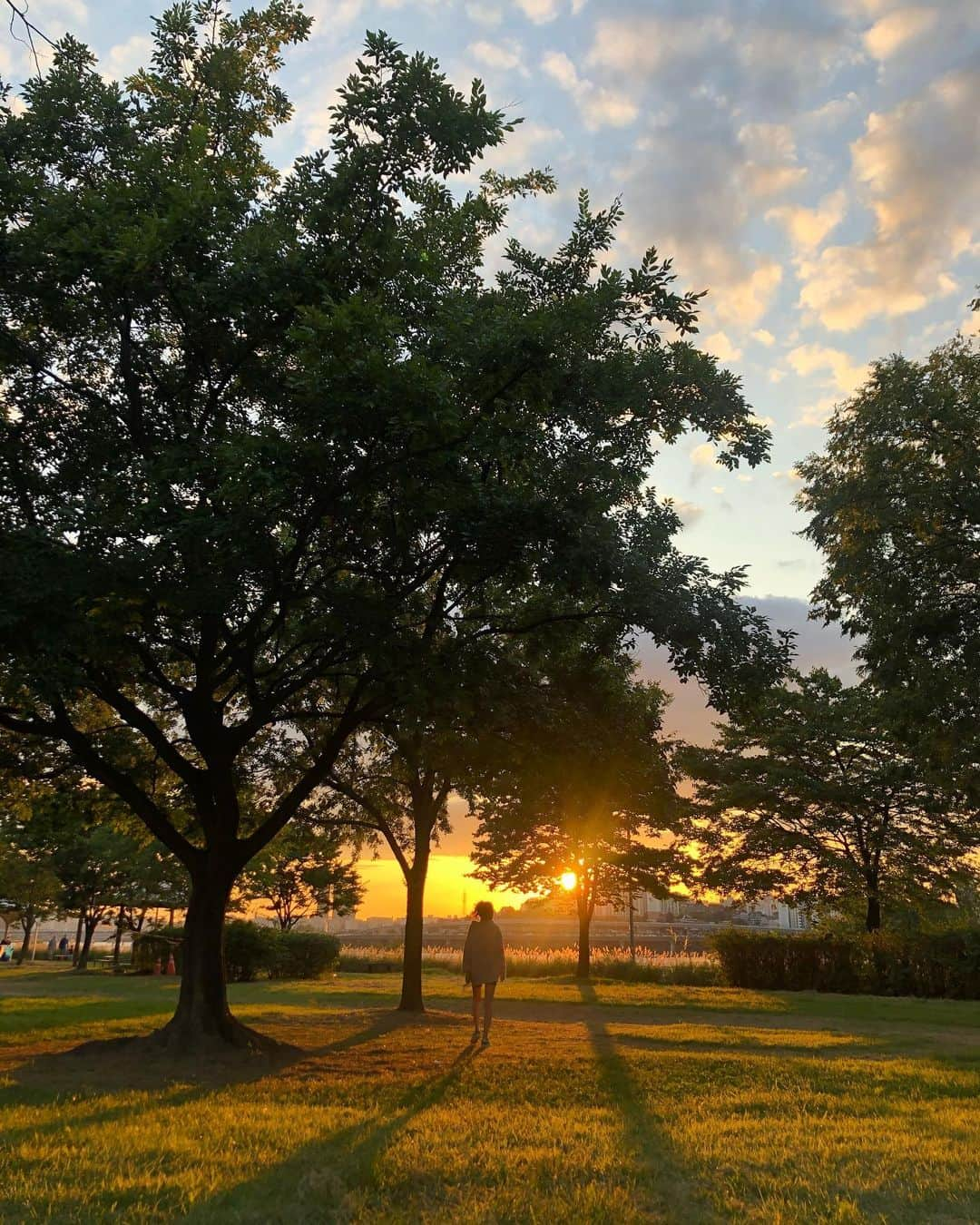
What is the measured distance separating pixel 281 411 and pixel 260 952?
27349mm

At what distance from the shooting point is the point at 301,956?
116 feet

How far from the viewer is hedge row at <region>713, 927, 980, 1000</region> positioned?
2742cm

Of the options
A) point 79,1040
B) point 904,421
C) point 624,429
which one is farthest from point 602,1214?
point 904,421

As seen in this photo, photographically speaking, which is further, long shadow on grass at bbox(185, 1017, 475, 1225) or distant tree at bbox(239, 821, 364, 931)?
distant tree at bbox(239, 821, 364, 931)

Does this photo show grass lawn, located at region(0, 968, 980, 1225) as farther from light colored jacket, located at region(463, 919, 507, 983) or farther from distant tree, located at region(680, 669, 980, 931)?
distant tree, located at region(680, 669, 980, 931)

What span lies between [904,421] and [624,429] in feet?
30.0

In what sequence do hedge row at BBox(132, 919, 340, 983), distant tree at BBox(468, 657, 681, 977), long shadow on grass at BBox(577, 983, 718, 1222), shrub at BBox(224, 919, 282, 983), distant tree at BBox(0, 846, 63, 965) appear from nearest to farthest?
1. long shadow on grass at BBox(577, 983, 718, 1222)
2. distant tree at BBox(468, 657, 681, 977)
3. shrub at BBox(224, 919, 282, 983)
4. hedge row at BBox(132, 919, 340, 983)
5. distant tree at BBox(0, 846, 63, 965)

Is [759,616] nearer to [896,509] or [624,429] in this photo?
[624,429]

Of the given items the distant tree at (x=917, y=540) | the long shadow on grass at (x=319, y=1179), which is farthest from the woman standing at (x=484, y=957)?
the distant tree at (x=917, y=540)

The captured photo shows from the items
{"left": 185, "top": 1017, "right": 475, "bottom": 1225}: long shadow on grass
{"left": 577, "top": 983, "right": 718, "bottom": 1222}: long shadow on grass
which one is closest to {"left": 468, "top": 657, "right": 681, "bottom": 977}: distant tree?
{"left": 577, "top": 983, "right": 718, "bottom": 1222}: long shadow on grass

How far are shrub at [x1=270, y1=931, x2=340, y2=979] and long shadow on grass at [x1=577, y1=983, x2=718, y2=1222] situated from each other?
26.0 m

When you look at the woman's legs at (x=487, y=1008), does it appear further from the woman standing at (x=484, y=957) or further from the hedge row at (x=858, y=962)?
the hedge row at (x=858, y=962)

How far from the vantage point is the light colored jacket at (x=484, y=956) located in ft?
44.8

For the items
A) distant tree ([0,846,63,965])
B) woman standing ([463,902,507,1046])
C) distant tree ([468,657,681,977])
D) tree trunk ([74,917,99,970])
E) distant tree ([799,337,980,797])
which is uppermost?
distant tree ([799,337,980,797])
